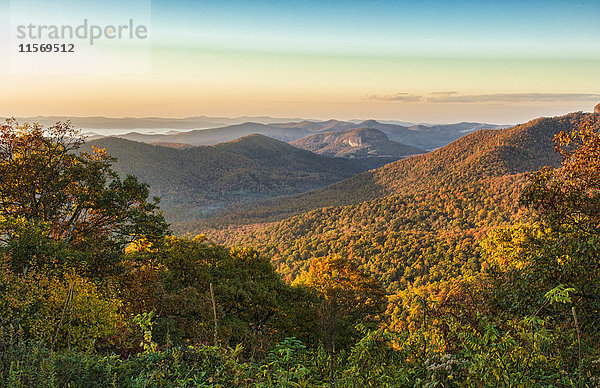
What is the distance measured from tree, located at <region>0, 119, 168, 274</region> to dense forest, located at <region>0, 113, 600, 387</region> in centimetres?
6

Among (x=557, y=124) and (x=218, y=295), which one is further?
(x=557, y=124)

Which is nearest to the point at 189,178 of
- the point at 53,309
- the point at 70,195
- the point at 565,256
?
the point at 70,195

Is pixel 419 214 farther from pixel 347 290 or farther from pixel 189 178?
pixel 189 178

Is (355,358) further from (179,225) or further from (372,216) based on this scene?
(179,225)

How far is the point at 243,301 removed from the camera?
16.2 metres

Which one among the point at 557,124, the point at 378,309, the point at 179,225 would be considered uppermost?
the point at 557,124

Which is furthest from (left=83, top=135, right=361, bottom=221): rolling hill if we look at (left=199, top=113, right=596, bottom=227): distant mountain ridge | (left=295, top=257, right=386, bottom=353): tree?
(left=295, top=257, right=386, bottom=353): tree

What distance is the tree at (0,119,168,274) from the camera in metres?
13.3

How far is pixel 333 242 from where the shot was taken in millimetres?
58250

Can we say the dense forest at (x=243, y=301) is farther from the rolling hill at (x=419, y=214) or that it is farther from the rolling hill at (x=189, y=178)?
the rolling hill at (x=189, y=178)

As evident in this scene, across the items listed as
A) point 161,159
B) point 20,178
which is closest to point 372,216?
point 20,178

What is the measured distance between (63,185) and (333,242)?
47.7m

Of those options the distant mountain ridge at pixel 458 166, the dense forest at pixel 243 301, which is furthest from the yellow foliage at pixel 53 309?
the distant mountain ridge at pixel 458 166

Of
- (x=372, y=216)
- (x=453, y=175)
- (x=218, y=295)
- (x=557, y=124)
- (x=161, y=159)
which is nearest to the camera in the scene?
(x=218, y=295)
